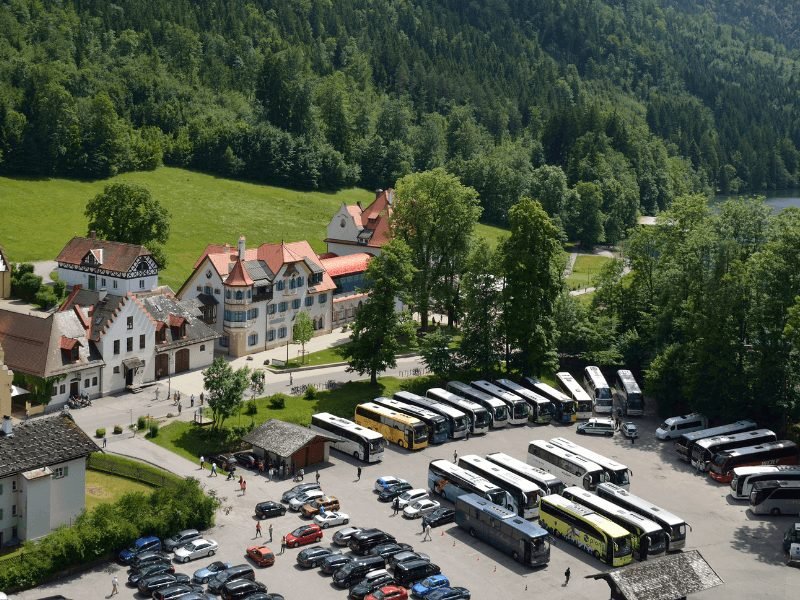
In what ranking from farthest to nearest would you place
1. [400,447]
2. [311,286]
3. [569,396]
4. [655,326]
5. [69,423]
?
[311,286]
[655,326]
[569,396]
[400,447]
[69,423]

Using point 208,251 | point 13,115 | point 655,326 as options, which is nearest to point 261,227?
point 13,115

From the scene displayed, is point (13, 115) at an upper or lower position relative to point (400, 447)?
upper

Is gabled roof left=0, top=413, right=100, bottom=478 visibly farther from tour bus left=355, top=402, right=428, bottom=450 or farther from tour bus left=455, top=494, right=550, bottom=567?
tour bus left=355, top=402, right=428, bottom=450

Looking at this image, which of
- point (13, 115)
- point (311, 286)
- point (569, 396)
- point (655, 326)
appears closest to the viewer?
point (569, 396)

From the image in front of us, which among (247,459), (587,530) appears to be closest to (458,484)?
(587,530)

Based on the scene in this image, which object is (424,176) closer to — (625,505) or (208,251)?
(208,251)

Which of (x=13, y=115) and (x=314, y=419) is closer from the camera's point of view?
(x=314, y=419)

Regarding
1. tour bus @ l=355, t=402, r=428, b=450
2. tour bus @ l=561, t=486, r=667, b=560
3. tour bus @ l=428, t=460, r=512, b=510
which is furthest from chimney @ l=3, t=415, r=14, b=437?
tour bus @ l=561, t=486, r=667, b=560
